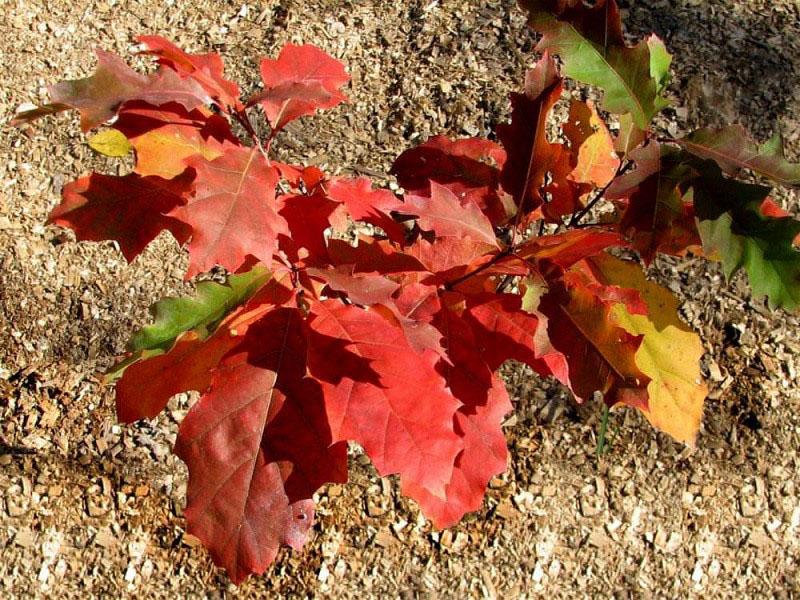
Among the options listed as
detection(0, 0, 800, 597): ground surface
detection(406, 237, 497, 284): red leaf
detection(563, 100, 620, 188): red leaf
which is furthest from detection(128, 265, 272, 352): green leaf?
detection(0, 0, 800, 597): ground surface

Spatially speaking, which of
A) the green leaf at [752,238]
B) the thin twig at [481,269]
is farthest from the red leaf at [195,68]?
the green leaf at [752,238]

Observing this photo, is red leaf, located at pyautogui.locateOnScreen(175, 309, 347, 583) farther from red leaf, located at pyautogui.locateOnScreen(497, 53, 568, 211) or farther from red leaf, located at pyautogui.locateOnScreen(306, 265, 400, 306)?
red leaf, located at pyautogui.locateOnScreen(497, 53, 568, 211)

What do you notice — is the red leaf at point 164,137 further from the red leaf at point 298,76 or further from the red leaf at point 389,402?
the red leaf at point 389,402

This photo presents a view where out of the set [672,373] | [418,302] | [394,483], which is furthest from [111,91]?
[394,483]

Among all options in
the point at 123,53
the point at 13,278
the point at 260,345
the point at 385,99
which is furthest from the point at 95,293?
the point at 260,345

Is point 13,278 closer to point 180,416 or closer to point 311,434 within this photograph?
point 180,416

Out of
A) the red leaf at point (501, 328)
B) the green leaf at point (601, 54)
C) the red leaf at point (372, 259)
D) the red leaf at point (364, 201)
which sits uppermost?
the green leaf at point (601, 54)

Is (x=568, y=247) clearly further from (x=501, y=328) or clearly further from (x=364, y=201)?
(x=364, y=201)
